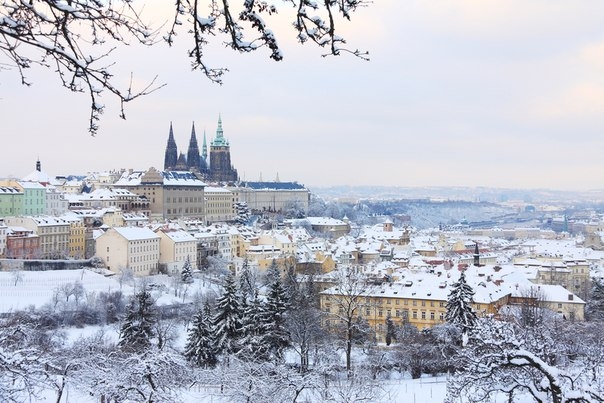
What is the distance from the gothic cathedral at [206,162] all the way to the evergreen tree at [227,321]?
2683 inches

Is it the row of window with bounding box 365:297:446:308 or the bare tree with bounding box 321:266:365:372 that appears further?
the row of window with bounding box 365:297:446:308

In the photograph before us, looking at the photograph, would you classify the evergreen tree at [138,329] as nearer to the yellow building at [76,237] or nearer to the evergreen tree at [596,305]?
the evergreen tree at [596,305]

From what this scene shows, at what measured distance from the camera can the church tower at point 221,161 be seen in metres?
99.8

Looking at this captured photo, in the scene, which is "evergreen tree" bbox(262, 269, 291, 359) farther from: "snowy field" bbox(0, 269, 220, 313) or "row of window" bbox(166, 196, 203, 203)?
"row of window" bbox(166, 196, 203, 203)

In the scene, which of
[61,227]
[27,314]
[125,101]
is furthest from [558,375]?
[61,227]

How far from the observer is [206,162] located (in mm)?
106562

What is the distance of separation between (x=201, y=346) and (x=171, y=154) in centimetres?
7122

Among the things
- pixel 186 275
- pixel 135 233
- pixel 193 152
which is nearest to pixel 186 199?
pixel 135 233

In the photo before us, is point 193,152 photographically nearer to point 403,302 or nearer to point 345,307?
point 403,302

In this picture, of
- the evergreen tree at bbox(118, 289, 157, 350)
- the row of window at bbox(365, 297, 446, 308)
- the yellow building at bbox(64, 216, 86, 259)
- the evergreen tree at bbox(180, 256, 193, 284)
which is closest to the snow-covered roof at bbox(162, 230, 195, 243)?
the evergreen tree at bbox(180, 256, 193, 284)

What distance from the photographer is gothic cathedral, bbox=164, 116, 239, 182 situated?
303ft

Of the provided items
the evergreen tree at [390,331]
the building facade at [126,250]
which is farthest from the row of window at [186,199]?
the evergreen tree at [390,331]

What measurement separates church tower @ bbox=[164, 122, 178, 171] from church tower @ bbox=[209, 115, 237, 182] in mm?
8249

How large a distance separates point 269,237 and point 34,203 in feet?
59.3
